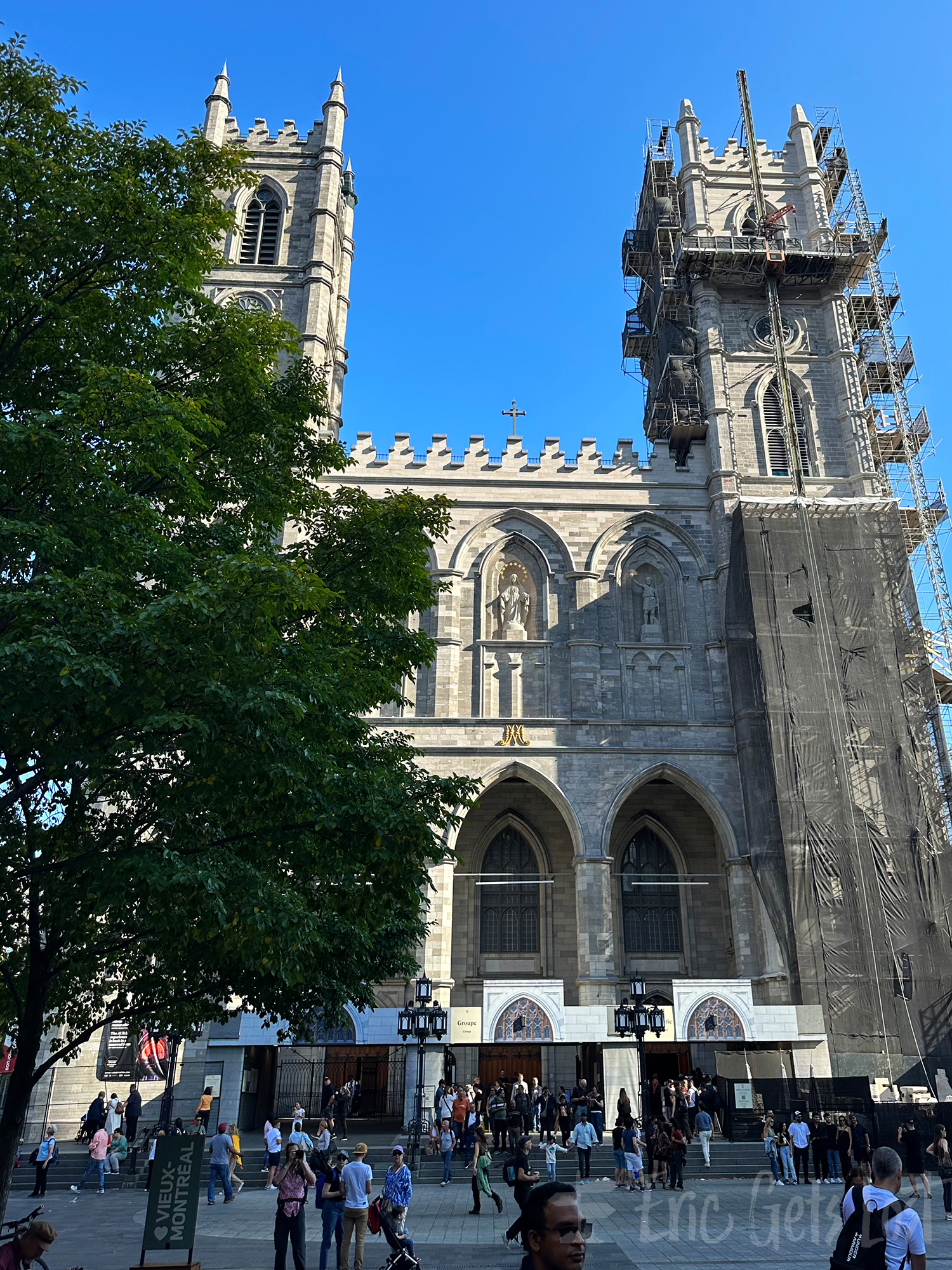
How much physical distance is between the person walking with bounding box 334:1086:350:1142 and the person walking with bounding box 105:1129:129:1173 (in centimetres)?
465

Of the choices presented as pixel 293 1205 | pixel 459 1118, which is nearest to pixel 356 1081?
pixel 459 1118

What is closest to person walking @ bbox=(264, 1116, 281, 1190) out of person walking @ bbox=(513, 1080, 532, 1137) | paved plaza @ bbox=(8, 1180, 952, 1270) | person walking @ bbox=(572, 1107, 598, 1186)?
paved plaza @ bbox=(8, 1180, 952, 1270)

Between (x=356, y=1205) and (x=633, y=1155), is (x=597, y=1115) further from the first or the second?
(x=356, y=1205)

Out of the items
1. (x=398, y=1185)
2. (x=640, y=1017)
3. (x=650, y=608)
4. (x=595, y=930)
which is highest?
(x=650, y=608)

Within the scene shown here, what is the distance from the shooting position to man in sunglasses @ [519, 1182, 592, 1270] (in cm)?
290

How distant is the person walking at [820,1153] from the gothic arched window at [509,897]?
10766 millimetres

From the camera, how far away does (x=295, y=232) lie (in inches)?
1401

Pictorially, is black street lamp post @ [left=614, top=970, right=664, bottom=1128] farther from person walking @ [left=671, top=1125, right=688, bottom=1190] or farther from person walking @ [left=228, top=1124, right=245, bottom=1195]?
person walking @ [left=228, top=1124, right=245, bottom=1195]

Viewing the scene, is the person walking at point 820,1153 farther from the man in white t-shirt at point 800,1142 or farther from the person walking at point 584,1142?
the person walking at point 584,1142

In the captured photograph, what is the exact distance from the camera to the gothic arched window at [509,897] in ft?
91.4

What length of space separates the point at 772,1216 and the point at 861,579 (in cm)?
1853

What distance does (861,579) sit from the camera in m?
27.8

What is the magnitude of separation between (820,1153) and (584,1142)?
4653 millimetres

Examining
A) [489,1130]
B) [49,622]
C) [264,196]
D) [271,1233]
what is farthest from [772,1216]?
[264,196]
